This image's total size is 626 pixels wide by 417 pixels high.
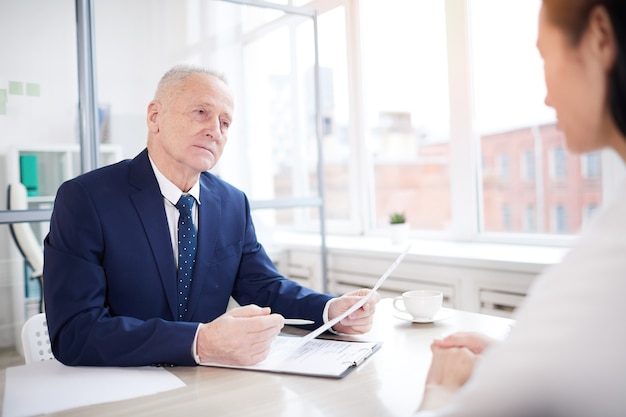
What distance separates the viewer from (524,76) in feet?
8.87

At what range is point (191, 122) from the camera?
1692 mm

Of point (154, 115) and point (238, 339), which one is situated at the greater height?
point (154, 115)

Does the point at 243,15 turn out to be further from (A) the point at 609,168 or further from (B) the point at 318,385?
(B) the point at 318,385

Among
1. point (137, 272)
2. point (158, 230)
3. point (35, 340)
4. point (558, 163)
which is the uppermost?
point (558, 163)

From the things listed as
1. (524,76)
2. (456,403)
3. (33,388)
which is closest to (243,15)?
(524,76)

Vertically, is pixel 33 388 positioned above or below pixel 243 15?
below

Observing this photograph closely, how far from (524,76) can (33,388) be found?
2.47 m

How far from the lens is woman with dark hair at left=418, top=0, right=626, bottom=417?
51cm

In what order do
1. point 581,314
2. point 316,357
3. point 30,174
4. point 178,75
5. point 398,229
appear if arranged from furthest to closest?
point 398,229 < point 30,174 < point 178,75 < point 316,357 < point 581,314

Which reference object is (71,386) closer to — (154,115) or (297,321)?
(297,321)

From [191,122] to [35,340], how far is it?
777mm

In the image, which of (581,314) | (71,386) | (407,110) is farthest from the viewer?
(407,110)

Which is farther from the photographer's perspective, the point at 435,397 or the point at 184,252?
the point at 184,252

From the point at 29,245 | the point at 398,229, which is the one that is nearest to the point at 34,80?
the point at 29,245
